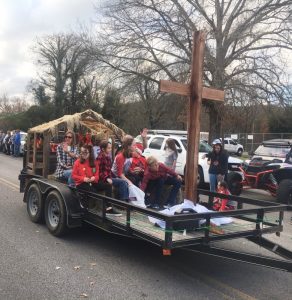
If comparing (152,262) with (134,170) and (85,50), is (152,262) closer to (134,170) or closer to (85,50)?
(134,170)

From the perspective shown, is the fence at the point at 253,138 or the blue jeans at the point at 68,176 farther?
the fence at the point at 253,138

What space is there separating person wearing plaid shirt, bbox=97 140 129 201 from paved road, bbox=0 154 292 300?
0.75 m

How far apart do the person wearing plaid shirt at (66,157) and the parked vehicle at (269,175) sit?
5.38 m

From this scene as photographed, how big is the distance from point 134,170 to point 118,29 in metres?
19.4

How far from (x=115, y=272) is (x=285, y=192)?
6562 mm

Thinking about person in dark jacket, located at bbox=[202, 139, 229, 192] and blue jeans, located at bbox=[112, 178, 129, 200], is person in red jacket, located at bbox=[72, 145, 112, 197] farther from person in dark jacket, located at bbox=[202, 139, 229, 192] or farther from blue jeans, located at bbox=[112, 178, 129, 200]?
person in dark jacket, located at bbox=[202, 139, 229, 192]

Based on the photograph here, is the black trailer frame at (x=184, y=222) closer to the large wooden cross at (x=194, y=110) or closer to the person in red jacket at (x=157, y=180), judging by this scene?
the large wooden cross at (x=194, y=110)

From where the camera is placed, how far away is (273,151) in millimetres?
14062

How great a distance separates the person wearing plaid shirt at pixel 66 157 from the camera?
8.02m

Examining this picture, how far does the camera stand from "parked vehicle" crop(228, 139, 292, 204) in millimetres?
10797

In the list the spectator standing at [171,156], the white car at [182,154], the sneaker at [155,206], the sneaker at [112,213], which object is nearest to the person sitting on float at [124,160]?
the sneaker at [155,206]

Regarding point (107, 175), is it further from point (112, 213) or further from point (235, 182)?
point (235, 182)

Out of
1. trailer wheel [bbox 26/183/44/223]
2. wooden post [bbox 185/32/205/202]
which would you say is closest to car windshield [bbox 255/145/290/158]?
wooden post [bbox 185/32/205/202]

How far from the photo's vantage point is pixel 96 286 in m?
4.87
